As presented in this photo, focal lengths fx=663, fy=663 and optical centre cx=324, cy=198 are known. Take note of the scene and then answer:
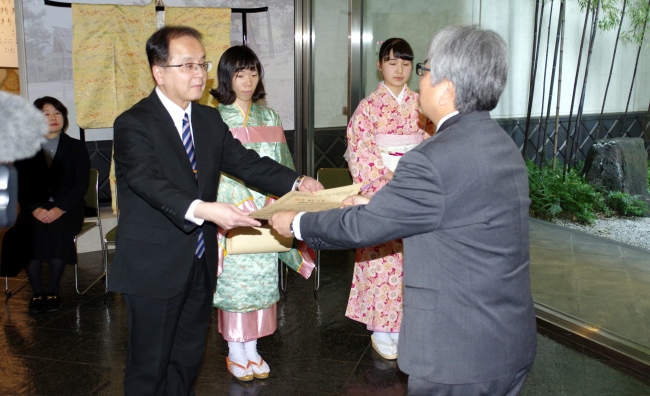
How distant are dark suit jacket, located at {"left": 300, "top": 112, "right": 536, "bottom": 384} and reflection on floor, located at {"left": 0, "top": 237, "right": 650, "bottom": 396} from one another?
1518 mm

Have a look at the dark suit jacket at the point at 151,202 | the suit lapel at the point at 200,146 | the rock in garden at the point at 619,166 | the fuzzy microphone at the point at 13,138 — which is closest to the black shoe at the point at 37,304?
the dark suit jacket at the point at 151,202

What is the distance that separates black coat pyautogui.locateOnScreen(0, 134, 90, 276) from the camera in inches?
175

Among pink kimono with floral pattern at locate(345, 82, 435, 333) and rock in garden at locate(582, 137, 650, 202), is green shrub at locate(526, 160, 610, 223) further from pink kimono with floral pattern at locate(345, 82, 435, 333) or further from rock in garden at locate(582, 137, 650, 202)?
pink kimono with floral pattern at locate(345, 82, 435, 333)

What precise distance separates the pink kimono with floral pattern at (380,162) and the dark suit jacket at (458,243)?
5.85ft

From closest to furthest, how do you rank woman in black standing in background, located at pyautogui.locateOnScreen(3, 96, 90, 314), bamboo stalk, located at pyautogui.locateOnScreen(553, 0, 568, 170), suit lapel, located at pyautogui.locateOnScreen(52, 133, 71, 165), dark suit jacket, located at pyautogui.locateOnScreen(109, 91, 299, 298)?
dark suit jacket, located at pyautogui.locateOnScreen(109, 91, 299, 298) → bamboo stalk, located at pyautogui.locateOnScreen(553, 0, 568, 170) → woman in black standing in background, located at pyautogui.locateOnScreen(3, 96, 90, 314) → suit lapel, located at pyautogui.locateOnScreen(52, 133, 71, 165)

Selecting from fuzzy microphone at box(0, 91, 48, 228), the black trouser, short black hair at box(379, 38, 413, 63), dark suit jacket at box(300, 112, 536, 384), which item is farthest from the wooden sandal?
fuzzy microphone at box(0, 91, 48, 228)

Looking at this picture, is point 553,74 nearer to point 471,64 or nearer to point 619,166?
point 619,166

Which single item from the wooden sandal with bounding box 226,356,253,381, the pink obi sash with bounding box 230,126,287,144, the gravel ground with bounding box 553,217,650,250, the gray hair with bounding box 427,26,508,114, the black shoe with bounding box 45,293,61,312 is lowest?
the black shoe with bounding box 45,293,61,312

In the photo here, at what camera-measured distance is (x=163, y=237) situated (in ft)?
7.59

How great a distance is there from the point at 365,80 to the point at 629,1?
7.11ft

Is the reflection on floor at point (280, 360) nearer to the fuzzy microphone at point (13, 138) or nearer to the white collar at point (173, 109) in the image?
the white collar at point (173, 109)

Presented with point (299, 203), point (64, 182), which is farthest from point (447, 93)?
point (64, 182)

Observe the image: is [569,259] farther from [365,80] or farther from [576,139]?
[365,80]

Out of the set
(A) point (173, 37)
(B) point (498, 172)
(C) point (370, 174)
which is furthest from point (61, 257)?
(B) point (498, 172)
